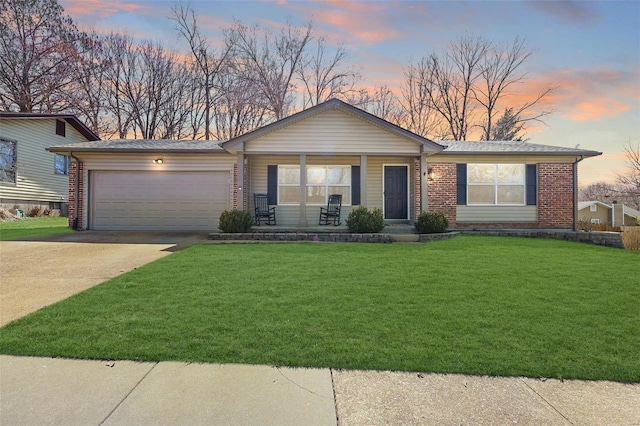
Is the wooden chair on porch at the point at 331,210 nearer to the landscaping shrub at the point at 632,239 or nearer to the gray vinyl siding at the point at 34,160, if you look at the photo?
the landscaping shrub at the point at 632,239

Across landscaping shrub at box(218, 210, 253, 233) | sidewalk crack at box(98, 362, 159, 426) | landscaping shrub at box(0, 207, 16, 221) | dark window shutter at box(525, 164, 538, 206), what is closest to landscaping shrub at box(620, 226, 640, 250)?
dark window shutter at box(525, 164, 538, 206)

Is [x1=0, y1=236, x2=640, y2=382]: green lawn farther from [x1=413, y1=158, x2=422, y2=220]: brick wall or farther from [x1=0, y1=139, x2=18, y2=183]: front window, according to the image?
[x1=0, y1=139, x2=18, y2=183]: front window

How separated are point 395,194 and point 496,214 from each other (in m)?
3.55

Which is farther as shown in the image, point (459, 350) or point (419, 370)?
point (459, 350)

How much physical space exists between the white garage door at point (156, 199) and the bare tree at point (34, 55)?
13.4 meters

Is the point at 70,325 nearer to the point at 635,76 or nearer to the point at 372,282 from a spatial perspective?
the point at 372,282

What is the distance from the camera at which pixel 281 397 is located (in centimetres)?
213

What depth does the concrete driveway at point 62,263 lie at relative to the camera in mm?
4090

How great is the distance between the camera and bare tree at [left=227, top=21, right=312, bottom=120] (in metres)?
22.8

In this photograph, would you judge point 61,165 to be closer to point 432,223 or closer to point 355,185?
point 355,185

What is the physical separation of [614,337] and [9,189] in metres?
19.4

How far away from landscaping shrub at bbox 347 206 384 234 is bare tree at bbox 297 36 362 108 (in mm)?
15928

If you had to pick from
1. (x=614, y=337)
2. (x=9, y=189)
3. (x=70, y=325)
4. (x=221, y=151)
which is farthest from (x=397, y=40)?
(x=9, y=189)

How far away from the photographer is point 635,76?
12469 millimetres
